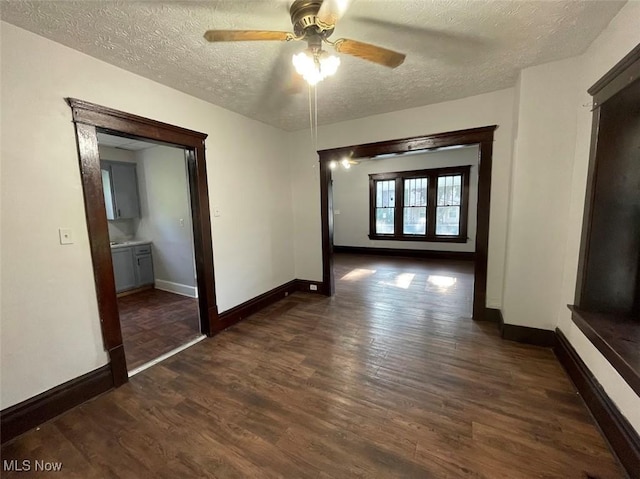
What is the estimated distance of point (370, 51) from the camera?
59.2 inches

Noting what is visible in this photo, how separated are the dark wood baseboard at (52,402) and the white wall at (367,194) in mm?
6357

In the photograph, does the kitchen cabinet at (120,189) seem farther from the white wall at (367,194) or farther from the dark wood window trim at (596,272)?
the dark wood window trim at (596,272)

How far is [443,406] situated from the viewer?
1775mm

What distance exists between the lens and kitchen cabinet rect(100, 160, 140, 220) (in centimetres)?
414

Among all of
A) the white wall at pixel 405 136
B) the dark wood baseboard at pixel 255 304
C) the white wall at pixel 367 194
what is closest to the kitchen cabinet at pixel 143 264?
the dark wood baseboard at pixel 255 304

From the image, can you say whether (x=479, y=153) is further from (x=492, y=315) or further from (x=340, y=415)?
(x=340, y=415)

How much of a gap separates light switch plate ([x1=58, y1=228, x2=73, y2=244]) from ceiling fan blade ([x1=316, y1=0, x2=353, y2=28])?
2.14 m

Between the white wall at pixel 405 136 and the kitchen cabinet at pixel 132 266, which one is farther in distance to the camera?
the kitchen cabinet at pixel 132 266

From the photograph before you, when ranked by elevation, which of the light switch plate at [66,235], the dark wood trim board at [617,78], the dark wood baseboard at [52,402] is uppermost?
the dark wood trim board at [617,78]

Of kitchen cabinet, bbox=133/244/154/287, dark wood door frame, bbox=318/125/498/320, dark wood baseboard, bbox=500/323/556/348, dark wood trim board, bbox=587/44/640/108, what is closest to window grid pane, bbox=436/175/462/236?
dark wood door frame, bbox=318/125/498/320

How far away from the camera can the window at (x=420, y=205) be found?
20.6ft

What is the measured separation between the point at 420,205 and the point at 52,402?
7.01m

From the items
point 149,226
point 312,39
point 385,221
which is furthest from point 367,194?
point 312,39

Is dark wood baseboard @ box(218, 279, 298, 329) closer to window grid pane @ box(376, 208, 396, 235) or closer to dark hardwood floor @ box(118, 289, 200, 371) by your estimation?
dark hardwood floor @ box(118, 289, 200, 371)
